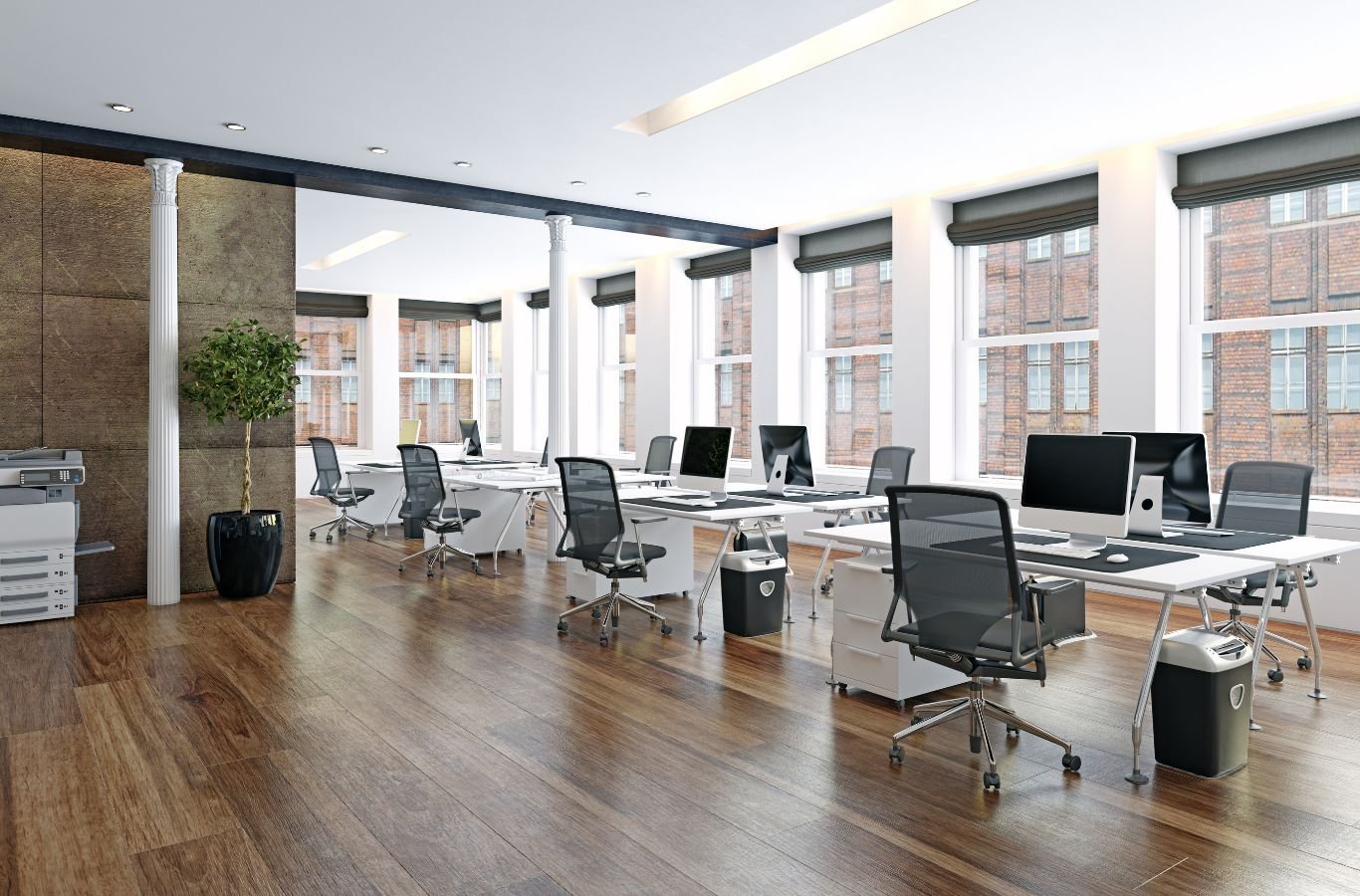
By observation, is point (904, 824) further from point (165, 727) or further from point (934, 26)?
point (934, 26)

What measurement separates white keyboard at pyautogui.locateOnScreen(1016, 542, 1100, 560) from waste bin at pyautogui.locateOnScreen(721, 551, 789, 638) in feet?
5.47

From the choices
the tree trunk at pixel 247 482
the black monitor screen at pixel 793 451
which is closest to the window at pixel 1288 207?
the black monitor screen at pixel 793 451

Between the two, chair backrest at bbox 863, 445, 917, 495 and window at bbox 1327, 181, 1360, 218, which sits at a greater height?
window at bbox 1327, 181, 1360, 218

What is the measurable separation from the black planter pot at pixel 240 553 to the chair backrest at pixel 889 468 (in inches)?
161

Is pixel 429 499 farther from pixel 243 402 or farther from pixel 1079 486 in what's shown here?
pixel 1079 486

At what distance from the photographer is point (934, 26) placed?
4.33 metres

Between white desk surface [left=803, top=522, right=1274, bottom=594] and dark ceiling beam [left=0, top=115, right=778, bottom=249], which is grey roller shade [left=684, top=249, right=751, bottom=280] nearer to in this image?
dark ceiling beam [left=0, top=115, right=778, bottom=249]

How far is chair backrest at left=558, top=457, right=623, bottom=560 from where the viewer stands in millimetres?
4965

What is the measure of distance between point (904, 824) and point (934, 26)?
342 cm

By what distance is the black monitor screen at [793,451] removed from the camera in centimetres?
635

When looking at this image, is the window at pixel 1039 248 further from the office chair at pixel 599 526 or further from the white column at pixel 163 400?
the white column at pixel 163 400

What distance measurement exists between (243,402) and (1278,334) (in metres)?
6.58

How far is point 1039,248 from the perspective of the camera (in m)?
7.40

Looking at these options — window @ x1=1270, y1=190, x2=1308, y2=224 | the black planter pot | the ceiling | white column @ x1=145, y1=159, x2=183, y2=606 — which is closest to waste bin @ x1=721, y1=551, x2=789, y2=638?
the ceiling
